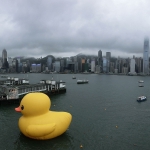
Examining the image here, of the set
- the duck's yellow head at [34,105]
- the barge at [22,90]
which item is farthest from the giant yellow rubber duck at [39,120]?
the barge at [22,90]

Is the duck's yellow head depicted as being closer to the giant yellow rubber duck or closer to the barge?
the giant yellow rubber duck

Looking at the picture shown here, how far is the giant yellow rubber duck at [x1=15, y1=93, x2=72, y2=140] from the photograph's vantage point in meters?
18.9

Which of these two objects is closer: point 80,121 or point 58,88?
point 80,121

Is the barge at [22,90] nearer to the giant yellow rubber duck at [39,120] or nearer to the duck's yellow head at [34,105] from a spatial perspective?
the giant yellow rubber duck at [39,120]

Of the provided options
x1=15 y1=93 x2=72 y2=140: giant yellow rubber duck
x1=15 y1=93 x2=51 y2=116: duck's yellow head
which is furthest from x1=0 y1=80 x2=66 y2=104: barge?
x1=15 y1=93 x2=51 y2=116: duck's yellow head

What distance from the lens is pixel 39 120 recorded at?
63.1 ft

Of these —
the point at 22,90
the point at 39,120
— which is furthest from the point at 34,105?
the point at 22,90

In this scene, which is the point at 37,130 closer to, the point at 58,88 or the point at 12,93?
the point at 12,93

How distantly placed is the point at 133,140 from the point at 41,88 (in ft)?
135

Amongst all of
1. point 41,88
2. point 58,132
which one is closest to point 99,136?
point 58,132

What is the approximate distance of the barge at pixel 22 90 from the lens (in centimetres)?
4253

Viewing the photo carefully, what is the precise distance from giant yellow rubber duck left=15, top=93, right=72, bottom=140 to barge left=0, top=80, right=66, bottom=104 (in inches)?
933

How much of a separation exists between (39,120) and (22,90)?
32955 millimetres

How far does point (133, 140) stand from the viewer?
22.7 meters
